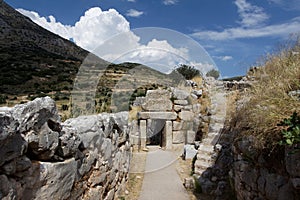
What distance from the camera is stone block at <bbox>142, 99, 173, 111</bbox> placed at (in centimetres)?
1112

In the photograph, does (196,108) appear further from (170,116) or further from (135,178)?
(135,178)

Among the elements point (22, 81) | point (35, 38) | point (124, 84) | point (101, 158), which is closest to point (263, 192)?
point (101, 158)

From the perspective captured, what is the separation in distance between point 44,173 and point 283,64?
14.7ft

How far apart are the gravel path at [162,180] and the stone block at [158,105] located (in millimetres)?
2043

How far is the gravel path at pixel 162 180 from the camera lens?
582 cm

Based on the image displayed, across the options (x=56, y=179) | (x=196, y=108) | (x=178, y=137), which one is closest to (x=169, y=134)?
(x=178, y=137)

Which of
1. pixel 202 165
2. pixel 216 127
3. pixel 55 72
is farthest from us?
pixel 55 72

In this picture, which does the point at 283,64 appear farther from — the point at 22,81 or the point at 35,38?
the point at 35,38

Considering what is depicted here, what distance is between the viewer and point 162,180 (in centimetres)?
690

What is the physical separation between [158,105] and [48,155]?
8687 millimetres

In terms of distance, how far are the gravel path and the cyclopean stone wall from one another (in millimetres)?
1961

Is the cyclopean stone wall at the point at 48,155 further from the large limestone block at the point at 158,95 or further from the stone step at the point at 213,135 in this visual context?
the large limestone block at the point at 158,95

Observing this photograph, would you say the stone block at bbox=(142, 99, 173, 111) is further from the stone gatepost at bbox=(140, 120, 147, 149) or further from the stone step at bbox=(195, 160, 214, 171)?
the stone step at bbox=(195, 160, 214, 171)

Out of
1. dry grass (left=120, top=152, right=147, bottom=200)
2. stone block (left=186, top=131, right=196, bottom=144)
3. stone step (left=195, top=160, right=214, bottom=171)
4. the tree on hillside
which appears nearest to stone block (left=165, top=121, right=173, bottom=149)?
stone block (left=186, top=131, right=196, bottom=144)
